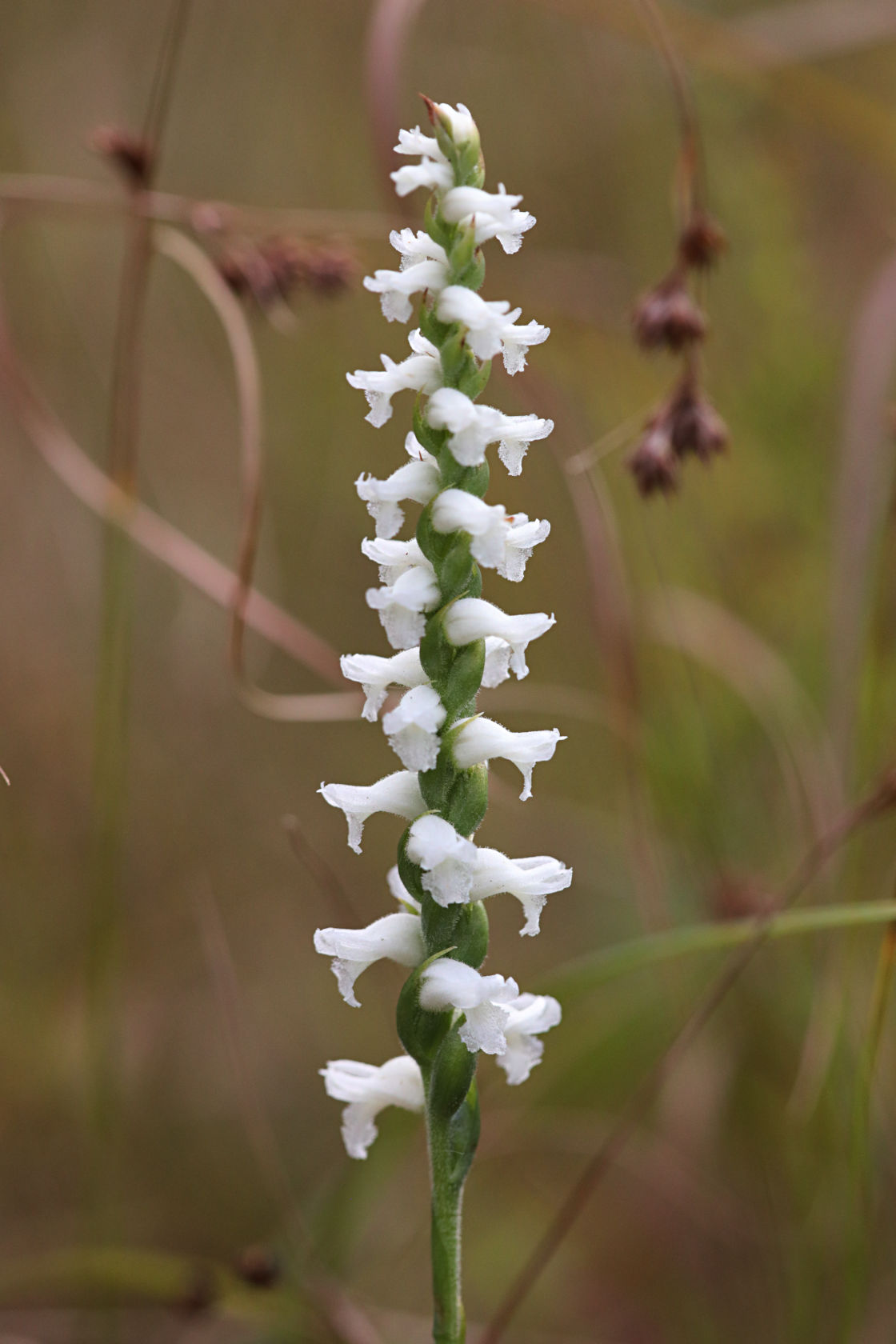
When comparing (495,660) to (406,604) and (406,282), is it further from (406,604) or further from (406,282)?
(406,282)

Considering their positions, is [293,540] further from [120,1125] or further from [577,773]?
[120,1125]

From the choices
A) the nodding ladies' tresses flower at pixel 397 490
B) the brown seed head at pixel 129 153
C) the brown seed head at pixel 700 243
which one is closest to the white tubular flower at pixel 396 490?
the nodding ladies' tresses flower at pixel 397 490

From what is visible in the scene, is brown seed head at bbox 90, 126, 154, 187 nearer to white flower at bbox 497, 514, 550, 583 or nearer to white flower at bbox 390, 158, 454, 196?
white flower at bbox 390, 158, 454, 196

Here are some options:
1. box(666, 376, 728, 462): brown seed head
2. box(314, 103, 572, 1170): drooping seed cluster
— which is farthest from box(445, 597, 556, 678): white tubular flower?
box(666, 376, 728, 462): brown seed head

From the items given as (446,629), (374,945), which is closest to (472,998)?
(374,945)

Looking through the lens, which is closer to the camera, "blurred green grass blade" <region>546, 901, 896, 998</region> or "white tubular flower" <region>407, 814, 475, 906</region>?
"white tubular flower" <region>407, 814, 475, 906</region>

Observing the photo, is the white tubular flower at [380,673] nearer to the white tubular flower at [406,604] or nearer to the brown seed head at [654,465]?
the white tubular flower at [406,604]
